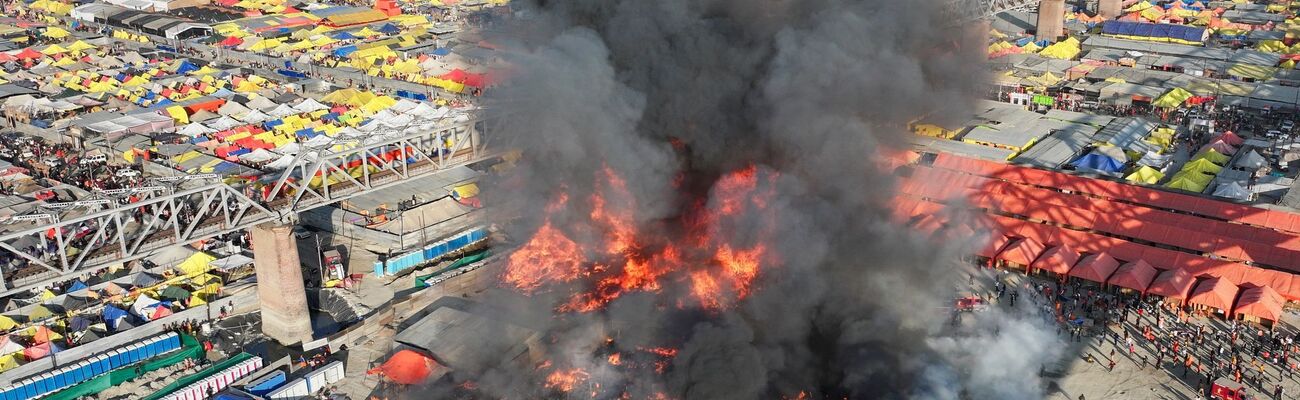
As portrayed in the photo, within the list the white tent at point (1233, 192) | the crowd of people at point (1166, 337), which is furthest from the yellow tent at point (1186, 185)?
the crowd of people at point (1166, 337)

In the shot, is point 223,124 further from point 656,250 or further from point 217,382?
point 656,250

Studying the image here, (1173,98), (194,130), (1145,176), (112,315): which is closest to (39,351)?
(112,315)

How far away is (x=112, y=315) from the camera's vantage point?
127 feet

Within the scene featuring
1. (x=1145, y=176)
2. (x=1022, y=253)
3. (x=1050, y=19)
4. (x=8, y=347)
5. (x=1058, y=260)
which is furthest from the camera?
(x=1050, y=19)

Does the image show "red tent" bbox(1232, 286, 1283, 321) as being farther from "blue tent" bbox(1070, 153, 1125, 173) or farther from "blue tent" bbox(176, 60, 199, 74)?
"blue tent" bbox(176, 60, 199, 74)

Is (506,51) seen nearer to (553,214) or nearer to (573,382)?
(553,214)

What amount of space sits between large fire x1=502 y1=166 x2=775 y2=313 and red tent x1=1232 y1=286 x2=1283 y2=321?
19147 mm

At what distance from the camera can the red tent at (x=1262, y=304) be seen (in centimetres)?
3825

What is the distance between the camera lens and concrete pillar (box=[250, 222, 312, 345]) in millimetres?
37325

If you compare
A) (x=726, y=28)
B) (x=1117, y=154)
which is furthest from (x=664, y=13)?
(x=1117, y=154)

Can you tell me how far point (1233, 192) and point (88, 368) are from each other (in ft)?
154

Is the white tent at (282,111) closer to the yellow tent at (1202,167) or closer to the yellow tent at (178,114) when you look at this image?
the yellow tent at (178,114)

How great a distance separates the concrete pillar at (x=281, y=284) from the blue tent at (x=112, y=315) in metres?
4.89

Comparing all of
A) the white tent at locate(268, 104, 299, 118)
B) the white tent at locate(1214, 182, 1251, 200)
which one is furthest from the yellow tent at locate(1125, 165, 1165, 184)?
the white tent at locate(268, 104, 299, 118)
